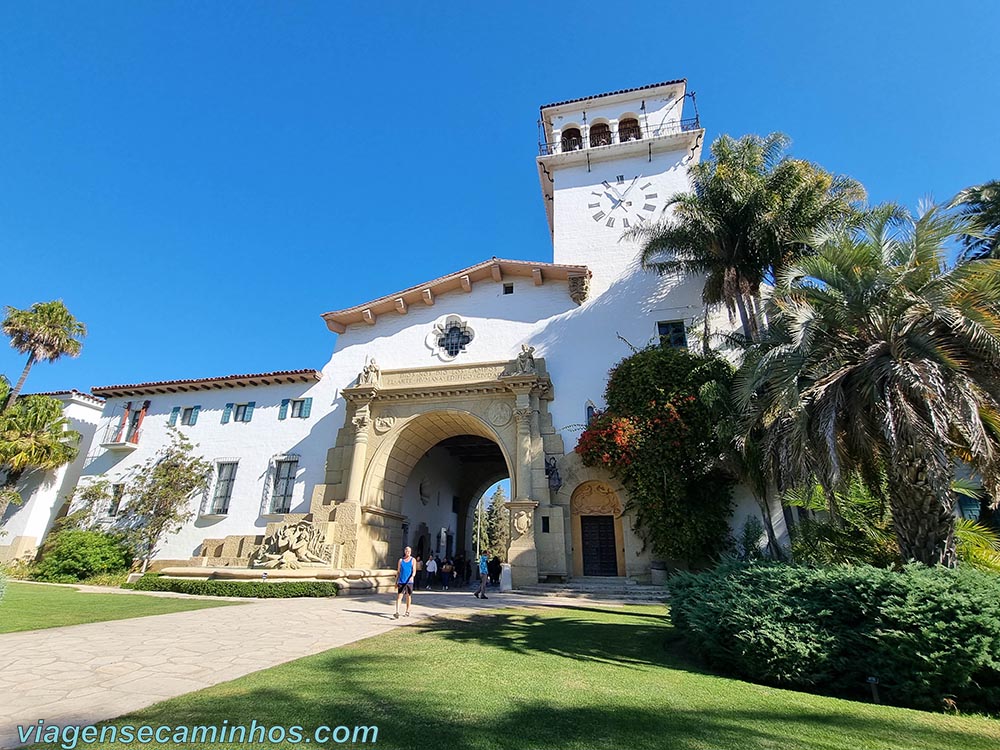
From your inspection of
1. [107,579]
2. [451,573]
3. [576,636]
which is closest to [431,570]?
[451,573]

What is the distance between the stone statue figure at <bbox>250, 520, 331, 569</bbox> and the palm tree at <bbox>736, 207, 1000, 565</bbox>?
56.1ft

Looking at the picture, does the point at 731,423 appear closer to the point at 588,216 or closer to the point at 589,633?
the point at 589,633

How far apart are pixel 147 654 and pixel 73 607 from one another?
7.84 metres

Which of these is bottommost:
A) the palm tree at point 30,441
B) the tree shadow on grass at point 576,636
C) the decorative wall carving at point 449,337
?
the tree shadow on grass at point 576,636

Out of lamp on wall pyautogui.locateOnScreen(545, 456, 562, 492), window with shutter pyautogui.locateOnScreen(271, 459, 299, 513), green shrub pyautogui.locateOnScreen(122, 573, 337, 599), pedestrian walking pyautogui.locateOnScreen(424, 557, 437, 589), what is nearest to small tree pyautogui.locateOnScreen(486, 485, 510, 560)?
pedestrian walking pyautogui.locateOnScreen(424, 557, 437, 589)

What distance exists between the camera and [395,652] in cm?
757

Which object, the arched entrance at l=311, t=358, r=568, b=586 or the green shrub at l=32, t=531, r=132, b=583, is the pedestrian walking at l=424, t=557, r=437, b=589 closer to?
the arched entrance at l=311, t=358, r=568, b=586

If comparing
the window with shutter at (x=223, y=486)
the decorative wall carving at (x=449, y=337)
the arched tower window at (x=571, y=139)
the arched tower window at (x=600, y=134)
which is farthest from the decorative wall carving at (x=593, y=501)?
the arched tower window at (x=600, y=134)

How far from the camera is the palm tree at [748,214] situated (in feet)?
55.8

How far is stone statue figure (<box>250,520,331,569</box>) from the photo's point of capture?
19.2 metres

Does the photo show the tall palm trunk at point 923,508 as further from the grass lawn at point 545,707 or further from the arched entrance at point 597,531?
the arched entrance at point 597,531

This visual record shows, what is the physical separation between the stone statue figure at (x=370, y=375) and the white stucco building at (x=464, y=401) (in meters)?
0.07

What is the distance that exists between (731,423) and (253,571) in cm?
1734

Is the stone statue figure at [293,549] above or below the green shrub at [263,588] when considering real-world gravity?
above
